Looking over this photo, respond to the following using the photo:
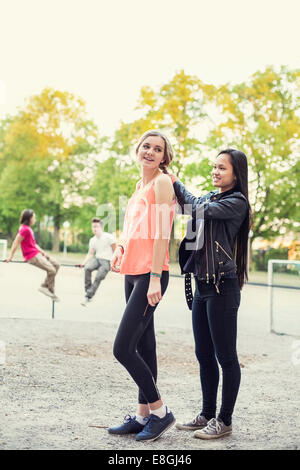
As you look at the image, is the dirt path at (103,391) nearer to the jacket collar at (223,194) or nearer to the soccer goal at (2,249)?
the jacket collar at (223,194)

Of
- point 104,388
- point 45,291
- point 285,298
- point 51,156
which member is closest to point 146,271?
point 104,388

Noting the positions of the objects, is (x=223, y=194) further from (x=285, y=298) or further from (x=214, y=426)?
(x=285, y=298)

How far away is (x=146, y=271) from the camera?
3.96 metres

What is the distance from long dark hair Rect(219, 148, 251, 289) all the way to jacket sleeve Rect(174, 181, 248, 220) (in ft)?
0.39

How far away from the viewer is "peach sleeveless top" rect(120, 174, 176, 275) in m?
4.00

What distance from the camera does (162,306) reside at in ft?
47.8

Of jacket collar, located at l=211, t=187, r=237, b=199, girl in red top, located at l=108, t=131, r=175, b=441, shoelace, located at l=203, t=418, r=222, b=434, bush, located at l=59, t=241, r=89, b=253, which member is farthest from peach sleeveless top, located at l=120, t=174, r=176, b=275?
bush, located at l=59, t=241, r=89, b=253

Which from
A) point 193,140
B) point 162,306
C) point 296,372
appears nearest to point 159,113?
point 193,140

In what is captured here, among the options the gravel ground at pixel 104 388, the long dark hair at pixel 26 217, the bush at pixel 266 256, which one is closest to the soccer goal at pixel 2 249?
the long dark hair at pixel 26 217

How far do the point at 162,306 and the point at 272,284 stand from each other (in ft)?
12.6

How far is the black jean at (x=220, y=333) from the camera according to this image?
4.11 meters

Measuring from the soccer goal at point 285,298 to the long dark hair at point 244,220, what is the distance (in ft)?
21.8

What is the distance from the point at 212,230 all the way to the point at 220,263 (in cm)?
22

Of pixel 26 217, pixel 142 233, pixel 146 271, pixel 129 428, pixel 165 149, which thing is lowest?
pixel 129 428
